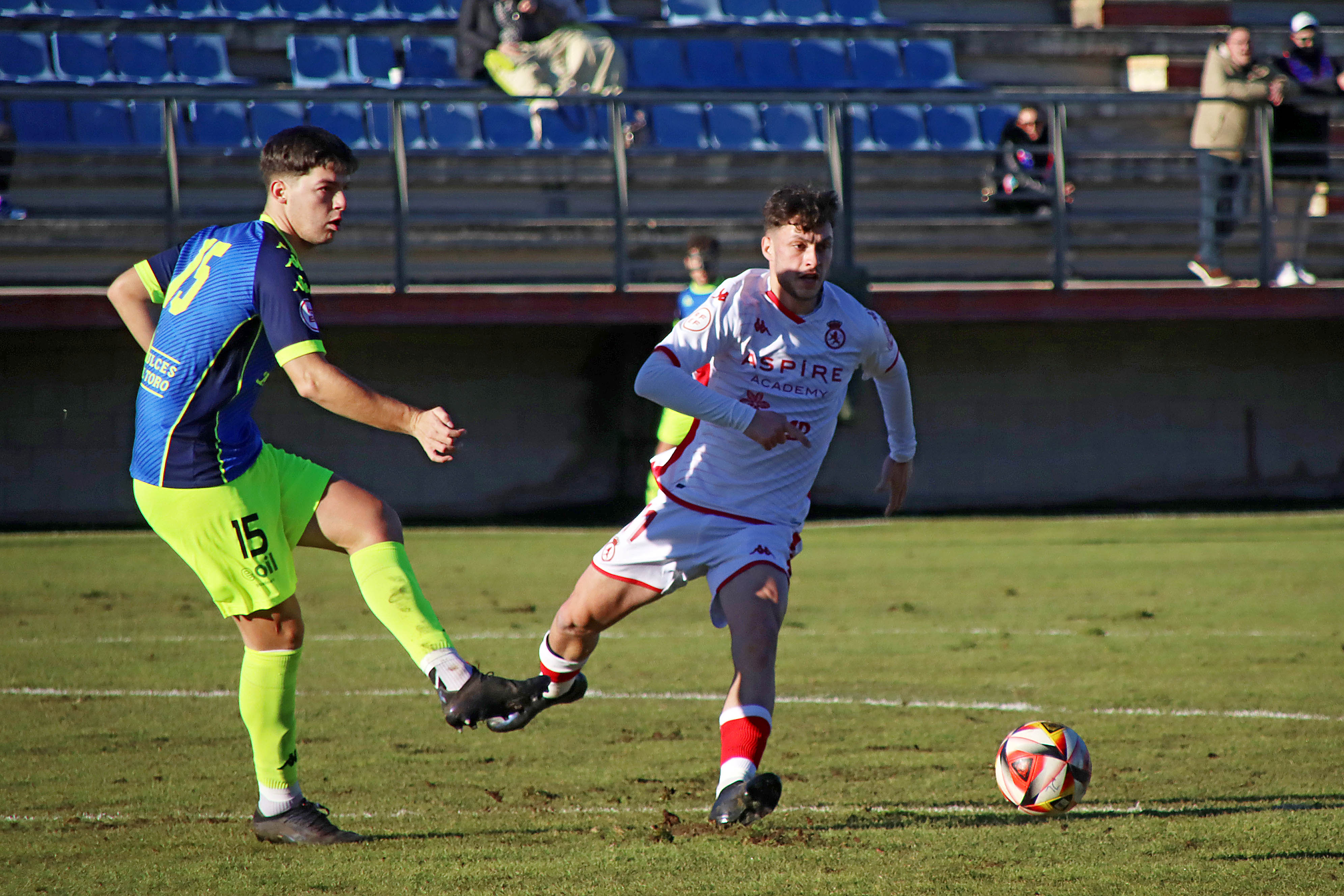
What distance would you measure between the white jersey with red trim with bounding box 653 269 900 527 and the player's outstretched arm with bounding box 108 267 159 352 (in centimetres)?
166

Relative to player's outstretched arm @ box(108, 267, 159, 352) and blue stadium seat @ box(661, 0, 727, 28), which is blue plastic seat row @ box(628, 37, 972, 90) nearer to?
blue stadium seat @ box(661, 0, 727, 28)

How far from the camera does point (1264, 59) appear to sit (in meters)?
16.3

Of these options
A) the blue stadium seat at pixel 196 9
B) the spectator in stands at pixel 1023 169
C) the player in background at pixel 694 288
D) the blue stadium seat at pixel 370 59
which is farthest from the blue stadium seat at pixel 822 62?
the player in background at pixel 694 288

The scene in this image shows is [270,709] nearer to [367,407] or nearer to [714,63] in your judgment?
[367,407]

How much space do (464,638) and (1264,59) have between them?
1243cm

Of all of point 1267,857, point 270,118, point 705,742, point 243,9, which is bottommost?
point 705,742

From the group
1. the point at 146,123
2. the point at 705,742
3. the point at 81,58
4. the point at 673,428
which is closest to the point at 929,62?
the point at 146,123

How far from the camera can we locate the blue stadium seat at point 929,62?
62.0 ft

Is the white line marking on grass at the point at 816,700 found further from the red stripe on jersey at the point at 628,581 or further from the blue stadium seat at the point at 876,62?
the blue stadium seat at the point at 876,62

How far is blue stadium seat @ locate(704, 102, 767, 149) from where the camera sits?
17.7 meters

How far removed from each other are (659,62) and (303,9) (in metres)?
4.58

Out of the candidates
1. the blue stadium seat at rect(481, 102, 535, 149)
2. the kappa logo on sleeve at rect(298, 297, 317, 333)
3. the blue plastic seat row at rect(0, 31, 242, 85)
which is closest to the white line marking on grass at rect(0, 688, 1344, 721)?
the kappa logo on sleeve at rect(298, 297, 317, 333)

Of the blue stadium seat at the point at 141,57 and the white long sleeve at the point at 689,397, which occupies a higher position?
the blue stadium seat at the point at 141,57

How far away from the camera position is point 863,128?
18.2 m
